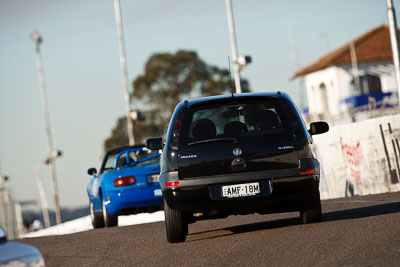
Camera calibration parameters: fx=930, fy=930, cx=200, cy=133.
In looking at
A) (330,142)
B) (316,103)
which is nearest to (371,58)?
(316,103)

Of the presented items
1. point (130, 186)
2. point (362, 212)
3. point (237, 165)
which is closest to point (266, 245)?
point (237, 165)

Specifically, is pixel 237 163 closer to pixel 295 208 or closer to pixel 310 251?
pixel 295 208

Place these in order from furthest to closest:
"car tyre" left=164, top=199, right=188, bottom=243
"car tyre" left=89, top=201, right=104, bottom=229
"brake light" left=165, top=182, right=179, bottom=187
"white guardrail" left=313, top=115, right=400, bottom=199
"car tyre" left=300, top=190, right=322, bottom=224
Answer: "car tyre" left=89, top=201, right=104, bottom=229
"white guardrail" left=313, top=115, right=400, bottom=199
"car tyre" left=300, top=190, right=322, bottom=224
"car tyre" left=164, top=199, right=188, bottom=243
"brake light" left=165, top=182, right=179, bottom=187

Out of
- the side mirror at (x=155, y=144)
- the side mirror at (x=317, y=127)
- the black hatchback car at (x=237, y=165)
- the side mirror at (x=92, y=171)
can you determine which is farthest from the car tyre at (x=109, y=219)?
the black hatchback car at (x=237, y=165)

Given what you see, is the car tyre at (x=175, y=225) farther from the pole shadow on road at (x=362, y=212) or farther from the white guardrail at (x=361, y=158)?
the white guardrail at (x=361, y=158)

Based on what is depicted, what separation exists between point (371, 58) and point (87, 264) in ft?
222

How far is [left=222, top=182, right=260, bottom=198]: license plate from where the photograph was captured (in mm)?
10375

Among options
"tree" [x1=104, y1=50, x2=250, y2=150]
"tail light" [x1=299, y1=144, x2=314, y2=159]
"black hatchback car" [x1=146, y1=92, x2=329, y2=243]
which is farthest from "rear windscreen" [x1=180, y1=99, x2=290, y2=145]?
"tree" [x1=104, y1=50, x2=250, y2=150]

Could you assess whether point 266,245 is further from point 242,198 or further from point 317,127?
point 317,127

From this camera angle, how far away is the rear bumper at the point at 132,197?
57.2 ft

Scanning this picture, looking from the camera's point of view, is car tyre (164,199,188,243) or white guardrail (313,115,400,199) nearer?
car tyre (164,199,188,243)

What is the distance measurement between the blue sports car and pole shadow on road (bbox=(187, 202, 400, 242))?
4.64 meters

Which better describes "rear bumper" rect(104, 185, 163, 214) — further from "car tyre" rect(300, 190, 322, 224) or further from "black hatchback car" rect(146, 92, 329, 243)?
"black hatchback car" rect(146, 92, 329, 243)

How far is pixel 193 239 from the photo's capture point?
11531mm
